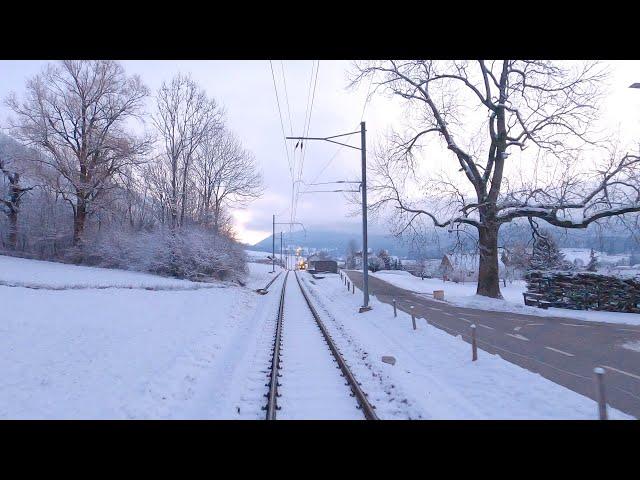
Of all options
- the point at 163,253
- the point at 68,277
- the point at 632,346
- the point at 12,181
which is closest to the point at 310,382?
the point at 632,346

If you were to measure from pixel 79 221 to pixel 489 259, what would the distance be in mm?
30158

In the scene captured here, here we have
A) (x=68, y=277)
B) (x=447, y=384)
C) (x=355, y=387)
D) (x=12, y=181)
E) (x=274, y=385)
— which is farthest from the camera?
(x=12, y=181)

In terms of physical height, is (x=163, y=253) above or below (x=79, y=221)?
below

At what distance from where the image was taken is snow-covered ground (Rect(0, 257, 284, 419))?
21.5ft

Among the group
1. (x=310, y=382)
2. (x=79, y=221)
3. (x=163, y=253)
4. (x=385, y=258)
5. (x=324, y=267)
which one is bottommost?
(x=310, y=382)

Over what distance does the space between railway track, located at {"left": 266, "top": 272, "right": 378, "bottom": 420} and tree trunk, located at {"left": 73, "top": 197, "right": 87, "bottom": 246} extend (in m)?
26.9

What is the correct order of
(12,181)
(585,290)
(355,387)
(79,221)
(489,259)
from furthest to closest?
(12,181)
(79,221)
(489,259)
(585,290)
(355,387)

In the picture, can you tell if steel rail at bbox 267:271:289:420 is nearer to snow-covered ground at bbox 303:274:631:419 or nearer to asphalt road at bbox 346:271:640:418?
snow-covered ground at bbox 303:274:631:419

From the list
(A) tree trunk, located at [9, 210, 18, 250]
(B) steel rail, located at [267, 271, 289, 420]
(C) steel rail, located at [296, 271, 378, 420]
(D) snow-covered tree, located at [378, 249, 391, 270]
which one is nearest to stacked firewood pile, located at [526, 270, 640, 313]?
(C) steel rail, located at [296, 271, 378, 420]

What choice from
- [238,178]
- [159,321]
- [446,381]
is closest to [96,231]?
[238,178]

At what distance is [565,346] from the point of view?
456 inches

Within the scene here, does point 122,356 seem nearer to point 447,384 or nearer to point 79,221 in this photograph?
point 447,384

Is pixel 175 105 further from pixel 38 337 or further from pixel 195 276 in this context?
pixel 38 337
